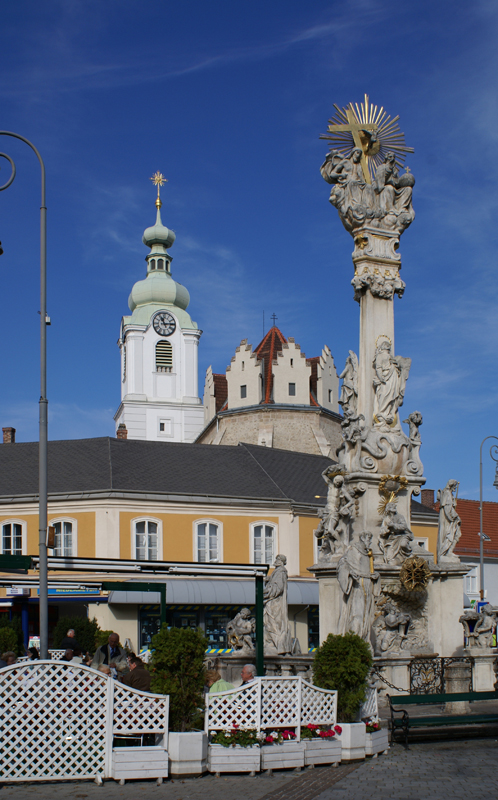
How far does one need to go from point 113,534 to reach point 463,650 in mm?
18881

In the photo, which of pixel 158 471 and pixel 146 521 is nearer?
pixel 146 521

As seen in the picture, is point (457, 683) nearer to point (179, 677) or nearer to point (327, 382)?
point (179, 677)

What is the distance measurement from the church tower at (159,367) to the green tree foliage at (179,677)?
249ft

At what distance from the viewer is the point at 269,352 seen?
5866cm

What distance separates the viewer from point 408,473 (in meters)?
17.0

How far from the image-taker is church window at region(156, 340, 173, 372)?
8894 cm

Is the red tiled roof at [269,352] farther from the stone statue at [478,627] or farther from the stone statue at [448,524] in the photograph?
the stone statue at [478,627]

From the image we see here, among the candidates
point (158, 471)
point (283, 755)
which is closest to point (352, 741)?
point (283, 755)

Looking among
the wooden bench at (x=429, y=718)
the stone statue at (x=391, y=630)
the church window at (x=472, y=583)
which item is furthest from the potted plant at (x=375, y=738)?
the church window at (x=472, y=583)

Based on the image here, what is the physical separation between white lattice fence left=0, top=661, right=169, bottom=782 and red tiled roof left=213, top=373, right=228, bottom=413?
169 ft

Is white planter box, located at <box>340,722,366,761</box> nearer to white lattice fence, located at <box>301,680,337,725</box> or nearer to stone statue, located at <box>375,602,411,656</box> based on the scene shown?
white lattice fence, located at <box>301,680,337,725</box>

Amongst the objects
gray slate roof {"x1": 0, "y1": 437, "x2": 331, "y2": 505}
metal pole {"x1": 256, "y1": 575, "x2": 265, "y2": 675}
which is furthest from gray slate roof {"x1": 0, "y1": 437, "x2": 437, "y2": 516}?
metal pole {"x1": 256, "y1": 575, "x2": 265, "y2": 675}

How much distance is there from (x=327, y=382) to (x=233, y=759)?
161 ft

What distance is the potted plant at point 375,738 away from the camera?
1129 centimetres
